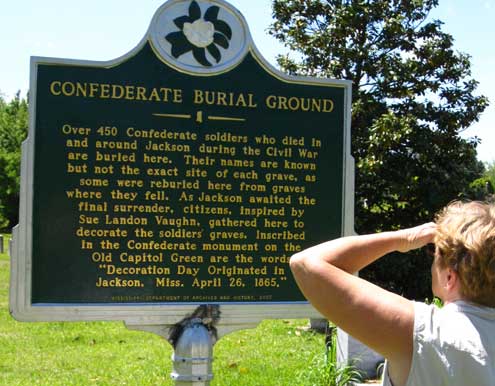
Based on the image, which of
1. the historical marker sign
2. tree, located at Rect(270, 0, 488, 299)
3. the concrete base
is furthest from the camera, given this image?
tree, located at Rect(270, 0, 488, 299)

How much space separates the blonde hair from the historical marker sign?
253 cm

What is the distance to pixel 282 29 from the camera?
10.5m

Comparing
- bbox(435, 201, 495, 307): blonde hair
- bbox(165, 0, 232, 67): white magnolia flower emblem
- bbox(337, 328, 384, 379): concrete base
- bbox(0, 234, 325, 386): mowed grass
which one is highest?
bbox(165, 0, 232, 67): white magnolia flower emblem

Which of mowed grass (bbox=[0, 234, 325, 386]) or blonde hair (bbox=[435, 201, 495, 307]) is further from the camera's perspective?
mowed grass (bbox=[0, 234, 325, 386])

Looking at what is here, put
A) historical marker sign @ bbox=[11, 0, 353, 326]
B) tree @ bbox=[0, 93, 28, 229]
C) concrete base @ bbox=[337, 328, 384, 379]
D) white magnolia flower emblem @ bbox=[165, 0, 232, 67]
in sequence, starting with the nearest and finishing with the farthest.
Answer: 1. historical marker sign @ bbox=[11, 0, 353, 326]
2. white magnolia flower emblem @ bbox=[165, 0, 232, 67]
3. concrete base @ bbox=[337, 328, 384, 379]
4. tree @ bbox=[0, 93, 28, 229]

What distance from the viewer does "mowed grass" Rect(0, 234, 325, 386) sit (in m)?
6.25

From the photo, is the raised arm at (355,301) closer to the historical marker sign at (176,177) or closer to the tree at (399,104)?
the historical marker sign at (176,177)

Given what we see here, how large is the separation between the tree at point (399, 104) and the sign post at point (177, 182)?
16.3 feet

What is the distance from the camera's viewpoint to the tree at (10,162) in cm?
4012

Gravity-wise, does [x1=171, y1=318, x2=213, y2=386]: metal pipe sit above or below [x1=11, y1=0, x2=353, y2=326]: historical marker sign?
below

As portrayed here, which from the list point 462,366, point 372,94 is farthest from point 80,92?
point 372,94

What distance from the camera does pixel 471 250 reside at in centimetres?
173

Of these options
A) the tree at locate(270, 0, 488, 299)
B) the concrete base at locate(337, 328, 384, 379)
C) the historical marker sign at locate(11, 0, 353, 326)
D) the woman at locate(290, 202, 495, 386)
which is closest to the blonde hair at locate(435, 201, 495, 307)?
the woman at locate(290, 202, 495, 386)

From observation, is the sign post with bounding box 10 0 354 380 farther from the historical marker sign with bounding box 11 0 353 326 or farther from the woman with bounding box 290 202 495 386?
the woman with bounding box 290 202 495 386
